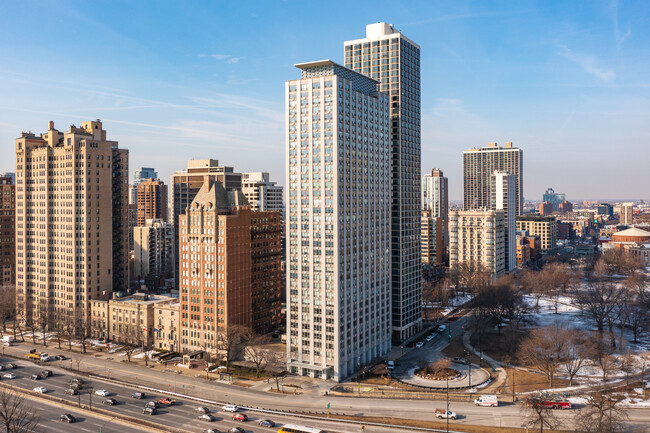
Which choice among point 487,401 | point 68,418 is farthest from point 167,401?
point 487,401

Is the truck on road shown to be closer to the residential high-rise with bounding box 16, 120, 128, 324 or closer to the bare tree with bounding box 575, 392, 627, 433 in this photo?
the bare tree with bounding box 575, 392, 627, 433

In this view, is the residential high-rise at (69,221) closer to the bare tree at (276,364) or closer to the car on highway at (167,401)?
the car on highway at (167,401)

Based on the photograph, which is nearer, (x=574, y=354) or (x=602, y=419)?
(x=602, y=419)

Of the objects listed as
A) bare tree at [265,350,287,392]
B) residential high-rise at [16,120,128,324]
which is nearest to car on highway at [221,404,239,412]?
bare tree at [265,350,287,392]

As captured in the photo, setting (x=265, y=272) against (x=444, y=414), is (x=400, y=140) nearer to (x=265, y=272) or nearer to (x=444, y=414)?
(x=265, y=272)

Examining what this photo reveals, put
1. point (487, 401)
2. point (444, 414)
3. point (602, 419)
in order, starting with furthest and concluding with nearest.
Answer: point (487, 401)
point (444, 414)
point (602, 419)

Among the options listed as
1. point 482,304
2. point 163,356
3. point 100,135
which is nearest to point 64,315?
point 163,356

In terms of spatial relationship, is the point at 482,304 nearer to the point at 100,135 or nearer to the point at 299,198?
the point at 299,198
